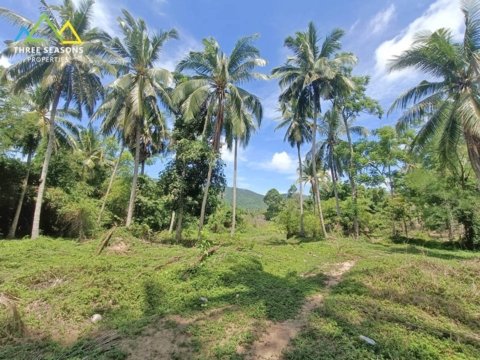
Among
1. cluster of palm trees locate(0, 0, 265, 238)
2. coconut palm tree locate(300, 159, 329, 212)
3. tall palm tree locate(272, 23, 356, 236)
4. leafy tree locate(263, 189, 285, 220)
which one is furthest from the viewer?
leafy tree locate(263, 189, 285, 220)

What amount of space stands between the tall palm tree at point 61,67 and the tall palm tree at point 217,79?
13.1ft

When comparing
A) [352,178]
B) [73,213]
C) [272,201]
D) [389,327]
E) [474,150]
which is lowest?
[389,327]

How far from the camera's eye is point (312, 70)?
55.4 feet

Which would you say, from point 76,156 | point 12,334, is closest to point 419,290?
point 12,334

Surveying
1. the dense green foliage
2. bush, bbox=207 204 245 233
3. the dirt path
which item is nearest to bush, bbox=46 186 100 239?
the dense green foliage

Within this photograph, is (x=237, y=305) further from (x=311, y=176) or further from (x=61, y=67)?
(x=311, y=176)

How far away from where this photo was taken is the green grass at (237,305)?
4.34 meters

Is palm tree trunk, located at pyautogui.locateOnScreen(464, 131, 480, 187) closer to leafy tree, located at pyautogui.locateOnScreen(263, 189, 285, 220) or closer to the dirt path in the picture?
the dirt path

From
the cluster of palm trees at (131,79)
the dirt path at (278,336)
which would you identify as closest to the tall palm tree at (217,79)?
the cluster of palm trees at (131,79)

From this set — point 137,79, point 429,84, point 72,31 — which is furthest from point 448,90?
point 72,31

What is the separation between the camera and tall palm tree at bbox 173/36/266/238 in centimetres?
1476

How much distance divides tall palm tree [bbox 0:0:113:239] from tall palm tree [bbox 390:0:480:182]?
45.8 feet

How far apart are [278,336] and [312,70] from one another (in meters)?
15.6

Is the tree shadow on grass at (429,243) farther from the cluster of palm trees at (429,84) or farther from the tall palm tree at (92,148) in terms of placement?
the tall palm tree at (92,148)
